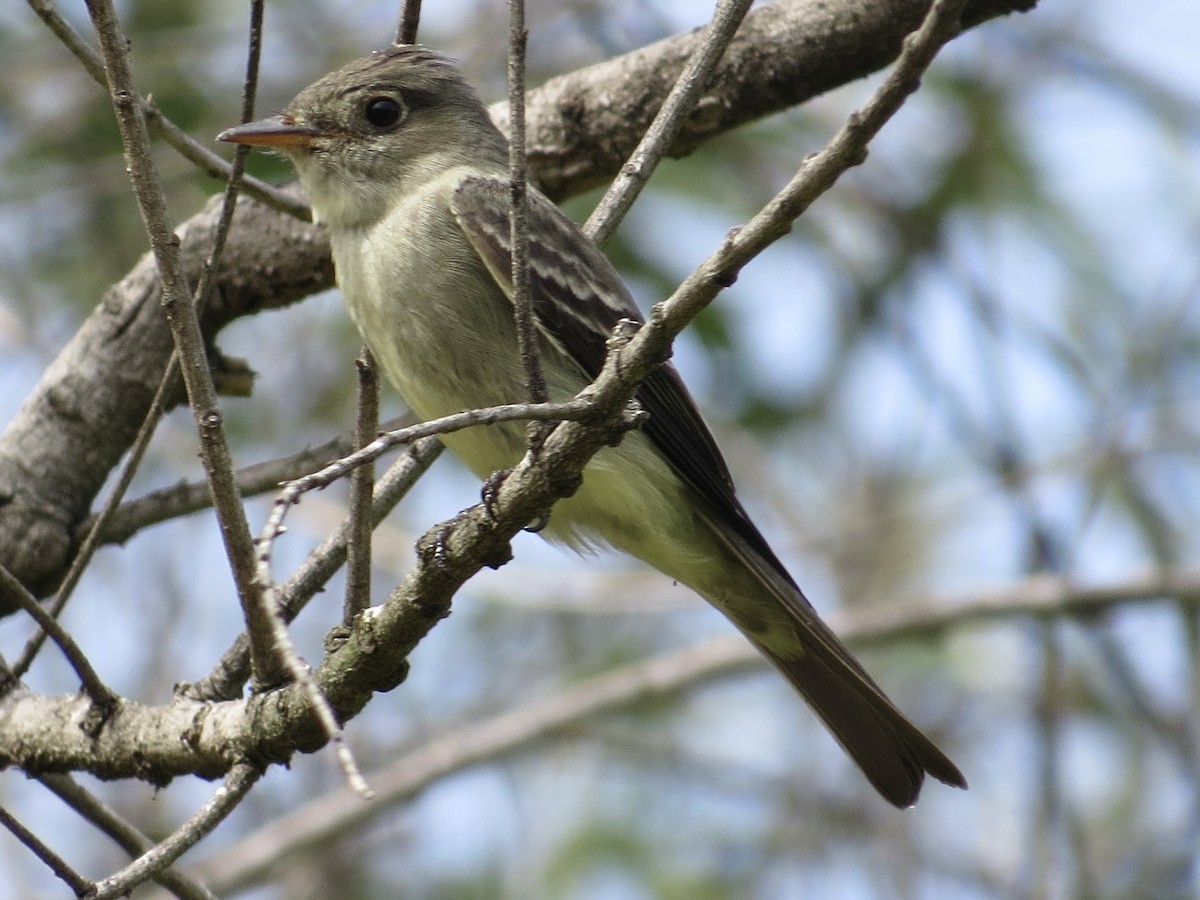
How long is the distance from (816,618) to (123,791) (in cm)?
370

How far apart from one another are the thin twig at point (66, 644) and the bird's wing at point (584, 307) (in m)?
1.27

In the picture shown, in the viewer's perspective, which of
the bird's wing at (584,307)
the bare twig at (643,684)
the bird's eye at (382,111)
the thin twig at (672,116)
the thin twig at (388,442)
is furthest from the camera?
the bare twig at (643,684)

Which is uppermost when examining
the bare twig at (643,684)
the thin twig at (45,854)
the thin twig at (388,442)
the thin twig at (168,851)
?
the bare twig at (643,684)

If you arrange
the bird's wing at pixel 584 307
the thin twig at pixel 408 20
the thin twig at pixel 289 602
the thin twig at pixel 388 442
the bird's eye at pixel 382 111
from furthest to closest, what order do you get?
the bird's eye at pixel 382 111
the bird's wing at pixel 584 307
the thin twig at pixel 408 20
the thin twig at pixel 289 602
the thin twig at pixel 388 442

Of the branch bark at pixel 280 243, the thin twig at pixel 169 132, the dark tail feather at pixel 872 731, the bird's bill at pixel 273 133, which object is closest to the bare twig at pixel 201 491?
the branch bark at pixel 280 243

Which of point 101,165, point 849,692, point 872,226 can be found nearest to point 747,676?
point 849,692

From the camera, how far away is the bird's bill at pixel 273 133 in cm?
356

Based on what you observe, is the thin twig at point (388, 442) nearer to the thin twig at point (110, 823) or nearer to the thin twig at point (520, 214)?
the thin twig at point (520, 214)

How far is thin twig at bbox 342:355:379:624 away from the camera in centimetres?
291

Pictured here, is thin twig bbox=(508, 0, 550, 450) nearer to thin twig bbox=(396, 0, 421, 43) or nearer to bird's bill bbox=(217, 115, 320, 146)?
thin twig bbox=(396, 0, 421, 43)

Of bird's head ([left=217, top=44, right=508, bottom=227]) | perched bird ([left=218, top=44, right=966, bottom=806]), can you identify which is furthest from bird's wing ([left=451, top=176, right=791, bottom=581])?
bird's head ([left=217, top=44, right=508, bottom=227])

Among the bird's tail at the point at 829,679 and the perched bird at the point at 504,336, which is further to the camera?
the bird's tail at the point at 829,679

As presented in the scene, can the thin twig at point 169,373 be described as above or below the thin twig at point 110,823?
above

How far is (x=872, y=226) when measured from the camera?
7.39 m
